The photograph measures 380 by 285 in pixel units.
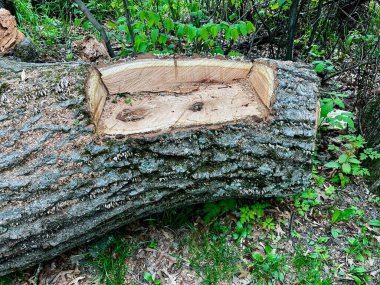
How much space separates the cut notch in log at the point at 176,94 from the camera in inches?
78.5

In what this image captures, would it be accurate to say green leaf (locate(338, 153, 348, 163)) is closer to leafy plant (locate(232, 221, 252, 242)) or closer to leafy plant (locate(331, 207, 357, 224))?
leafy plant (locate(331, 207, 357, 224))

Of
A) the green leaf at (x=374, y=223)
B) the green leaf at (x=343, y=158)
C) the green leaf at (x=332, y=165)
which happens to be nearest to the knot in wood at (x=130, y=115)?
the green leaf at (x=332, y=165)

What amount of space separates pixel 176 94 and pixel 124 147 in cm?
67

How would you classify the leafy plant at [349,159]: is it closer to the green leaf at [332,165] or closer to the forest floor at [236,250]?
the green leaf at [332,165]

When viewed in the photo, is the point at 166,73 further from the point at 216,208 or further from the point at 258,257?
the point at 258,257

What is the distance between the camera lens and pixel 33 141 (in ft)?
5.91

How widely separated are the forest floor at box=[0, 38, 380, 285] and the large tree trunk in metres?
0.12

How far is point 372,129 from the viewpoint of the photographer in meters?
2.64

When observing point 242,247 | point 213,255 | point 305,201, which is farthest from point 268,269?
point 305,201

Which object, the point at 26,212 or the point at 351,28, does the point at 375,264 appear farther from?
the point at 351,28

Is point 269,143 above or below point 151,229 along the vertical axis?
above

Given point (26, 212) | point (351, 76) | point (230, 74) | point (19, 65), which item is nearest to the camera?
point (26, 212)

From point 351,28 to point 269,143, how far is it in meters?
2.35

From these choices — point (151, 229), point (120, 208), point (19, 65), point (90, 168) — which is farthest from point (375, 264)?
point (19, 65)
